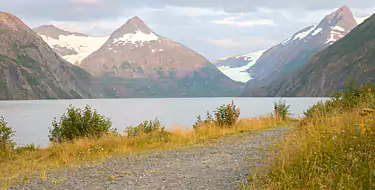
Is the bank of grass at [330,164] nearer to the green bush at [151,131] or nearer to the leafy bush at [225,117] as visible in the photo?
the green bush at [151,131]

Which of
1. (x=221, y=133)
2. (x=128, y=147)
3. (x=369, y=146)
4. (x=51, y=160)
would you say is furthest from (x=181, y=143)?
(x=369, y=146)

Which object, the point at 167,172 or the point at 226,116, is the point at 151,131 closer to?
the point at 226,116

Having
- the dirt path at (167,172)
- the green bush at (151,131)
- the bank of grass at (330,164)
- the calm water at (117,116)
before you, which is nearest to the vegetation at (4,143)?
the green bush at (151,131)

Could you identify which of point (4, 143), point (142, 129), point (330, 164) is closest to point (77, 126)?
point (142, 129)

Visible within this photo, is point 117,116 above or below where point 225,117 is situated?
below

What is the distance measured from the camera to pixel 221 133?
A: 64.8ft

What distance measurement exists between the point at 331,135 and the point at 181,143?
851 centimetres

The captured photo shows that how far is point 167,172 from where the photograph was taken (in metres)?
10.0

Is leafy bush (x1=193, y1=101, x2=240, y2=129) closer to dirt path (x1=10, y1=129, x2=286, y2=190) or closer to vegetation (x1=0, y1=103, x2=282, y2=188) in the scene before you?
vegetation (x1=0, y1=103, x2=282, y2=188)

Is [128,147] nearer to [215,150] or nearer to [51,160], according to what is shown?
[51,160]

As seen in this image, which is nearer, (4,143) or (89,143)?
Result: (89,143)

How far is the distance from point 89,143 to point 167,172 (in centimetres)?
704

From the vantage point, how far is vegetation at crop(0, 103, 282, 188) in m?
12.9

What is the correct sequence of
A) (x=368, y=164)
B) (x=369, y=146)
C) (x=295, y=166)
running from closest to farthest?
(x=368, y=164) → (x=369, y=146) → (x=295, y=166)
